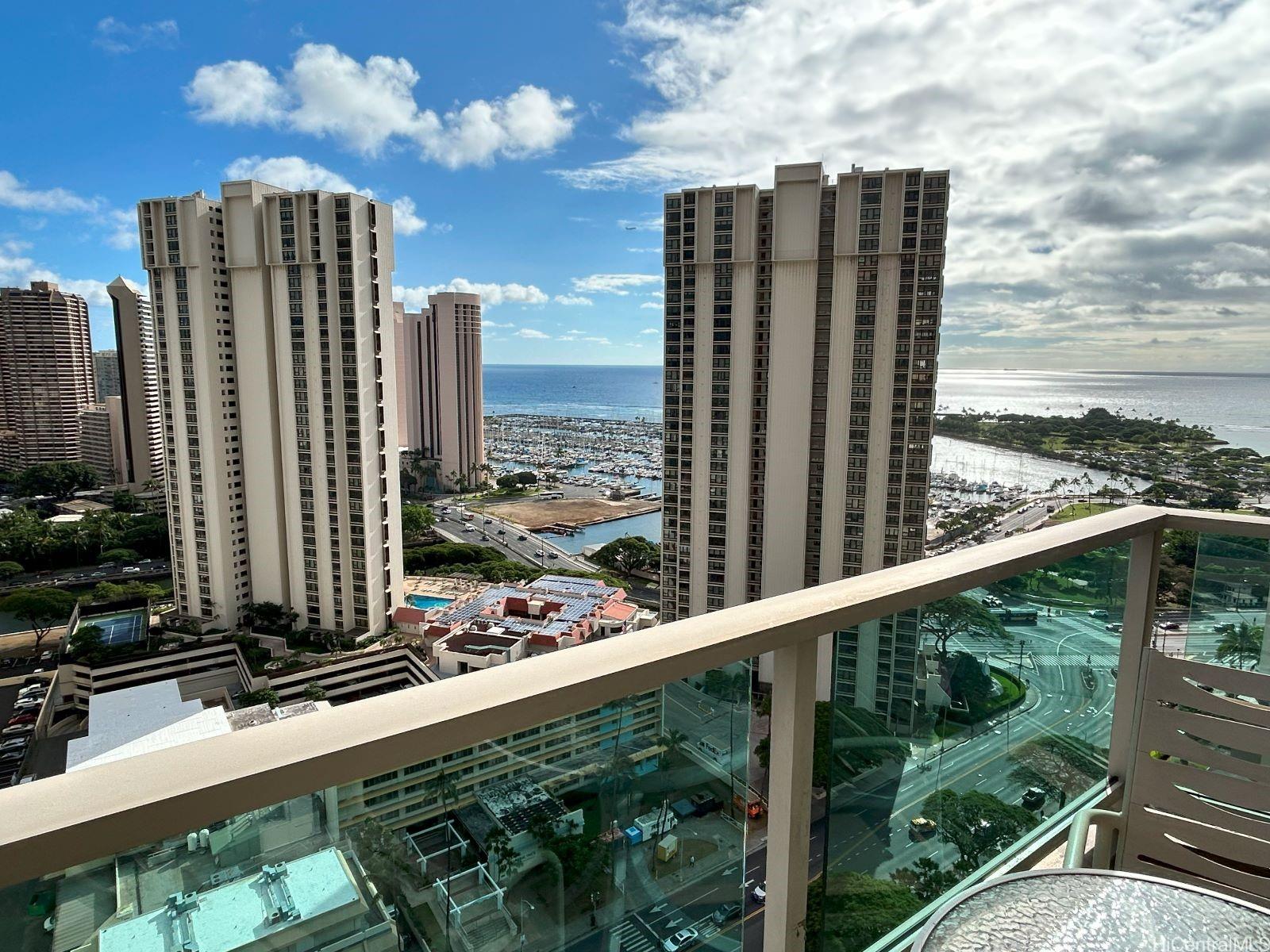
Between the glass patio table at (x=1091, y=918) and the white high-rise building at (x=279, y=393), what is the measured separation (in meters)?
14.7

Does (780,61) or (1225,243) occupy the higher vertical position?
(780,61)

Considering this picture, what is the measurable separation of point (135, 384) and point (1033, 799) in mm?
32576

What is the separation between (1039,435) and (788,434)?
398 cm

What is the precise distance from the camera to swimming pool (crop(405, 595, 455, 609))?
17359 millimetres

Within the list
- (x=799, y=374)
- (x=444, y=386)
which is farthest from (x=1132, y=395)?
(x=444, y=386)

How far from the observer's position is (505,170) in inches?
1624

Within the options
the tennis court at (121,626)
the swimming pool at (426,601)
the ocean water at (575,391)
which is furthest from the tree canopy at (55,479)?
the ocean water at (575,391)

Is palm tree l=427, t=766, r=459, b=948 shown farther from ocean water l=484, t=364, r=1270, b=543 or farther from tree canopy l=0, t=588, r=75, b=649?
tree canopy l=0, t=588, r=75, b=649

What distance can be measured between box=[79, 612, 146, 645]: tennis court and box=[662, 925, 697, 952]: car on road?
16407 mm

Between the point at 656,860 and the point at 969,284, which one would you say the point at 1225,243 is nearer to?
the point at 969,284

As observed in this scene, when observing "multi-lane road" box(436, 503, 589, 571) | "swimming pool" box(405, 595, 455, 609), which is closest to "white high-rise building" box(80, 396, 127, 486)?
"multi-lane road" box(436, 503, 589, 571)

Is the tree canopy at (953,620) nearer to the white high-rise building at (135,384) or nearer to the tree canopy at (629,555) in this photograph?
the tree canopy at (629,555)

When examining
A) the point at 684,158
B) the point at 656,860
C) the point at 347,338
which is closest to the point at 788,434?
the point at 347,338

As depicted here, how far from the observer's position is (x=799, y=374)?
10922 mm
